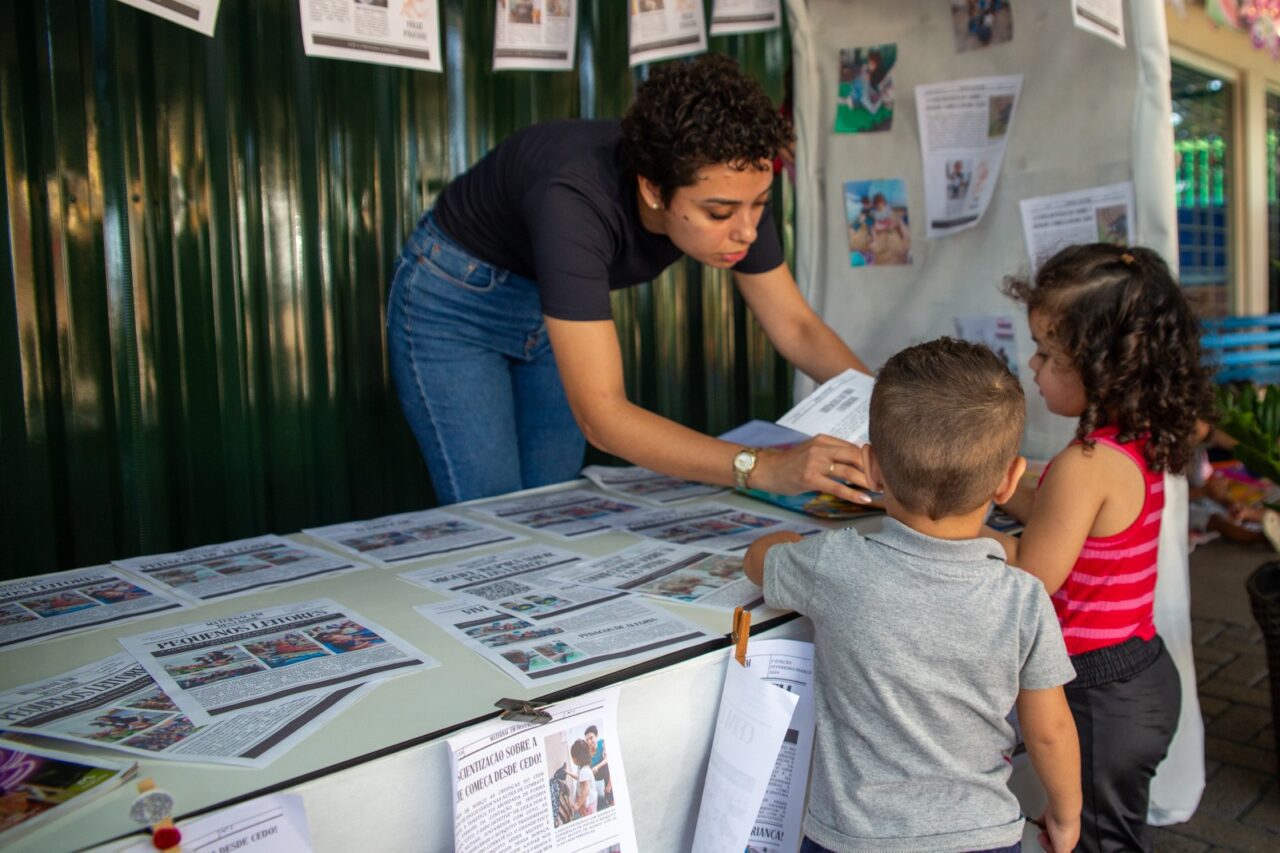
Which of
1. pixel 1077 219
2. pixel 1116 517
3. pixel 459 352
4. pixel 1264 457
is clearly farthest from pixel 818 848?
pixel 1077 219

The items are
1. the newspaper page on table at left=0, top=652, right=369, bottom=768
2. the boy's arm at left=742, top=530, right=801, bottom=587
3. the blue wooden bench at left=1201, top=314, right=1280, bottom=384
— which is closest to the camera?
the newspaper page on table at left=0, top=652, right=369, bottom=768

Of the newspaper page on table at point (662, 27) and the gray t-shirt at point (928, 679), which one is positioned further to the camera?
the newspaper page on table at point (662, 27)


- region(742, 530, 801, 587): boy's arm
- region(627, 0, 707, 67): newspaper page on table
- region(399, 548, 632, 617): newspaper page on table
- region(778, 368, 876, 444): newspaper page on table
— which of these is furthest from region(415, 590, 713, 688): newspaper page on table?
region(627, 0, 707, 67): newspaper page on table

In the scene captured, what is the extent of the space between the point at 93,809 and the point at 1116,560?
4.52 ft

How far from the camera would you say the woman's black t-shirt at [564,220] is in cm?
172

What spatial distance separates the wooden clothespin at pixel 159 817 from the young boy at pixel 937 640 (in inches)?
28.7

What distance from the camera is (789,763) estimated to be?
4.16 ft

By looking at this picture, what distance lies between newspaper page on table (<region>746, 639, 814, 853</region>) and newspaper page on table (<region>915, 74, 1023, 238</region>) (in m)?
1.54

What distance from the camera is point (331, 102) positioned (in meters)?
2.48

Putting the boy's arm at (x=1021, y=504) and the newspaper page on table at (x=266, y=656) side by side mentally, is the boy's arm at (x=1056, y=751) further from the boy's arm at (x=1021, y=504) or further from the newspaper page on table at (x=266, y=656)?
the newspaper page on table at (x=266, y=656)

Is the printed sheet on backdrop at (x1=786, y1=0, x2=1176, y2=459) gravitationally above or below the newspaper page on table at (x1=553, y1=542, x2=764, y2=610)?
above

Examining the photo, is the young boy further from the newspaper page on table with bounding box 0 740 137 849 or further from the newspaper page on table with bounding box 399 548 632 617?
the newspaper page on table with bounding box 0 740 137 849

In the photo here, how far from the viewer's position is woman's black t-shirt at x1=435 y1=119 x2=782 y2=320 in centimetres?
172

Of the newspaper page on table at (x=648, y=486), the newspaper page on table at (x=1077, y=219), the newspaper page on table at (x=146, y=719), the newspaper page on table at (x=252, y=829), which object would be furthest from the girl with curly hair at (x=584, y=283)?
the newspaper page on table at (x=252, y=829)
